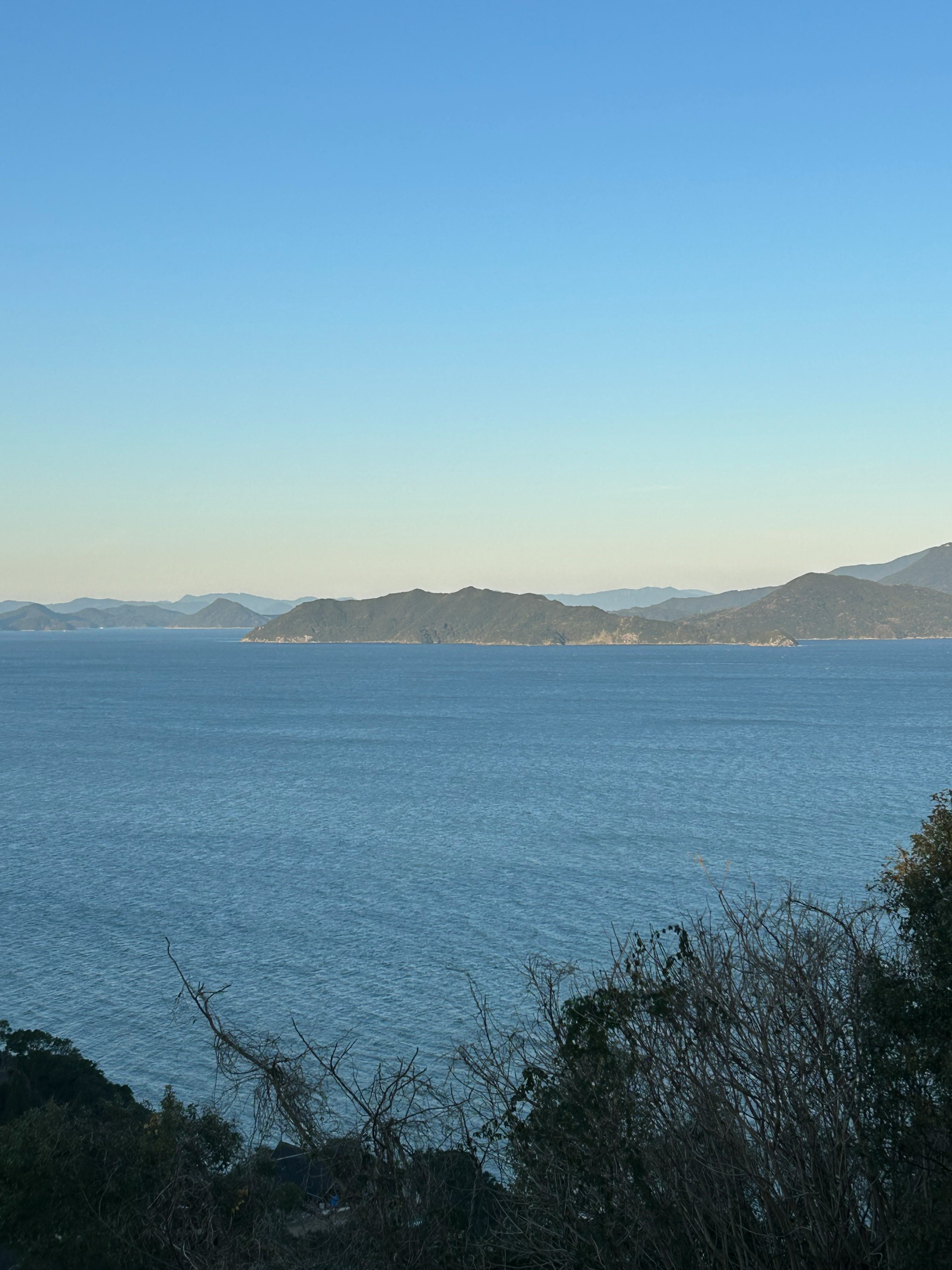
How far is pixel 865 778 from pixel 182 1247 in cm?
7539

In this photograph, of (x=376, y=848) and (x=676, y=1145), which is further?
(x=376, y=848)

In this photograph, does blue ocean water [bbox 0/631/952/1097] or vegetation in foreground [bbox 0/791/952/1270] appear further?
blue ocean water [bbox 0/631/952/1097]

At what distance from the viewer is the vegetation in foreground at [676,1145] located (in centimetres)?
1253

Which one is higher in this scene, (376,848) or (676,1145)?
(676,1145)

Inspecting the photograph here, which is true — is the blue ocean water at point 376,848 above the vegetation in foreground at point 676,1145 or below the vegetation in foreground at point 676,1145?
below

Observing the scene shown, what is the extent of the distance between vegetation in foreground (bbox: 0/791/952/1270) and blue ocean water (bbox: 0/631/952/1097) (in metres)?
15.4

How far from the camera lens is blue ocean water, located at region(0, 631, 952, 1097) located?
37938mm

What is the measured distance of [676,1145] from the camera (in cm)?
1327

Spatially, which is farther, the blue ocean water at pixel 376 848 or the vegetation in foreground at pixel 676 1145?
the blue ocean water at pixel 376 848

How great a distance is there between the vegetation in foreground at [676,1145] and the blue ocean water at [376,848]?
15407mm

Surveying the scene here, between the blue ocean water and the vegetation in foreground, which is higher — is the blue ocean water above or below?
below

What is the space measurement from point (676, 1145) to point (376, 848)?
4846cm

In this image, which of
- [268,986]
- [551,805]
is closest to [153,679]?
[551,805]

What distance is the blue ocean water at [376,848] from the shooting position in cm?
3794
